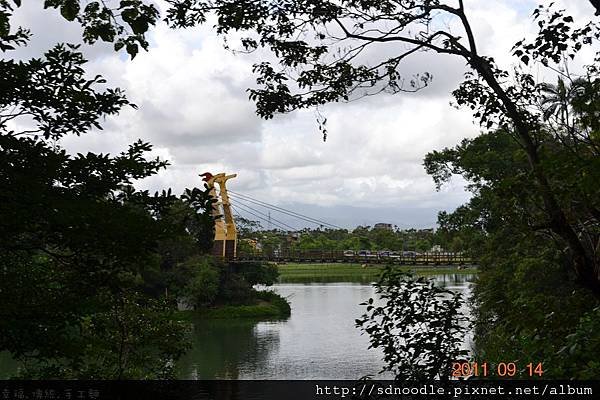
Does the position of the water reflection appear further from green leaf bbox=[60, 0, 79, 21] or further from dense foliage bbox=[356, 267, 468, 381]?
green leaf bbox=[60, 0, 79, 21]

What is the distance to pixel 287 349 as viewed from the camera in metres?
14.2

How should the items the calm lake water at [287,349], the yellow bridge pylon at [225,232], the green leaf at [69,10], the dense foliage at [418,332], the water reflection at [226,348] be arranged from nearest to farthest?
the green leaf at [69,10], the dense foliage at [418,332], the calm lake water at [287,349], the water reflection at [226,348], the yellow bridge pylon at [225,232]

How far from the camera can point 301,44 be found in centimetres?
344

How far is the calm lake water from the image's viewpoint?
1170cm

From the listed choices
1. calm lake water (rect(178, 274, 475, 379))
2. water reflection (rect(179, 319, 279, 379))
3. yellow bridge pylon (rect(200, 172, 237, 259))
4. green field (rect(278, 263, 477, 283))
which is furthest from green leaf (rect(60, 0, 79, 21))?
green field (rect(278, 263, 477, 283))

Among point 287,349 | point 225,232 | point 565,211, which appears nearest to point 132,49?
point 565,211

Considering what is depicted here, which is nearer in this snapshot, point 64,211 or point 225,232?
point 64,211

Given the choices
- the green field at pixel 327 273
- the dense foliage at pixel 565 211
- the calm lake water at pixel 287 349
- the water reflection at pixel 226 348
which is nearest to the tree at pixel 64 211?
the dense foliage at pixel 565 211

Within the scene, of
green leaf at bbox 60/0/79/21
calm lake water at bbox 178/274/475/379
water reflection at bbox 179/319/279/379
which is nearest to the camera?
green leaf at bbox 60/0/79/21

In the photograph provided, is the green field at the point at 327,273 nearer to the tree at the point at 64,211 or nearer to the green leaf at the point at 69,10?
the tree at the point at 64,211

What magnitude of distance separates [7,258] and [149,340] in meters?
3.22

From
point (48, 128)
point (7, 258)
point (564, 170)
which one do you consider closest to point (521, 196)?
point (564, 170)

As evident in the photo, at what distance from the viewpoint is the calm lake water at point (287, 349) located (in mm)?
11695

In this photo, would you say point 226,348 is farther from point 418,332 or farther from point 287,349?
point 418,332
